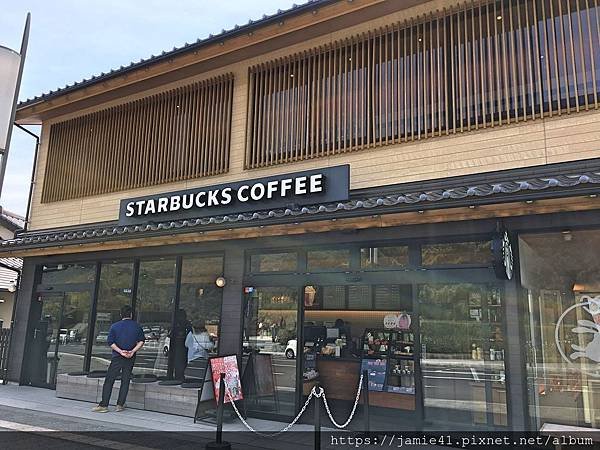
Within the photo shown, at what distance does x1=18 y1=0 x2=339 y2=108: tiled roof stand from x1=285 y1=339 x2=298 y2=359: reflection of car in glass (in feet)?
19.8

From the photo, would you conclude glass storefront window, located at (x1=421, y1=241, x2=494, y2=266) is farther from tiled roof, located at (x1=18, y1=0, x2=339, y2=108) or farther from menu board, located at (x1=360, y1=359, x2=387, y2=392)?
tiled roof, located at (x1=18, y1=0, x2=339, y2=108)

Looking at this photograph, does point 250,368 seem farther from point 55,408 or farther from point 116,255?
point 116,255

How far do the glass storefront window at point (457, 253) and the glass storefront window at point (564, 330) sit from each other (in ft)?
1.58

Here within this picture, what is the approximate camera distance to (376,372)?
854 centimetres

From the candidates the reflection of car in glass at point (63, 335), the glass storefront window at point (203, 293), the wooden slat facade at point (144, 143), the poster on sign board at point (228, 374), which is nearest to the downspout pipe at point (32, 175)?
the wooden slat facade at point (144, 143)

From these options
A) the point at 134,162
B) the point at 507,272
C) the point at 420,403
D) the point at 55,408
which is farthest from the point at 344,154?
the point at 55,408

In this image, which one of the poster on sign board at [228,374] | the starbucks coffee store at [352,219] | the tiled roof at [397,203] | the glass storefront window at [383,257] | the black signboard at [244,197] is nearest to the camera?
the tiled roof at [397,203]

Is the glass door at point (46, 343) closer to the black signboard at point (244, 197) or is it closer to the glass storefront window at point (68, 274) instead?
the glass storefront window at point (68, 274)

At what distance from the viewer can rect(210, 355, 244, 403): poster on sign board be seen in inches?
306

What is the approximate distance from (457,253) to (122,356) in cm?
628

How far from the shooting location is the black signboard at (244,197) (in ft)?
28.2

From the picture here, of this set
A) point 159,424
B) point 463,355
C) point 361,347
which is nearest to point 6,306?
point 159,424

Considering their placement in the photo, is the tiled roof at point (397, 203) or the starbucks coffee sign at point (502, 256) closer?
Answer: the tiled roof at point (397, 203)

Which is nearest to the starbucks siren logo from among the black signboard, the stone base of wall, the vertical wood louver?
the vertical wood louver
